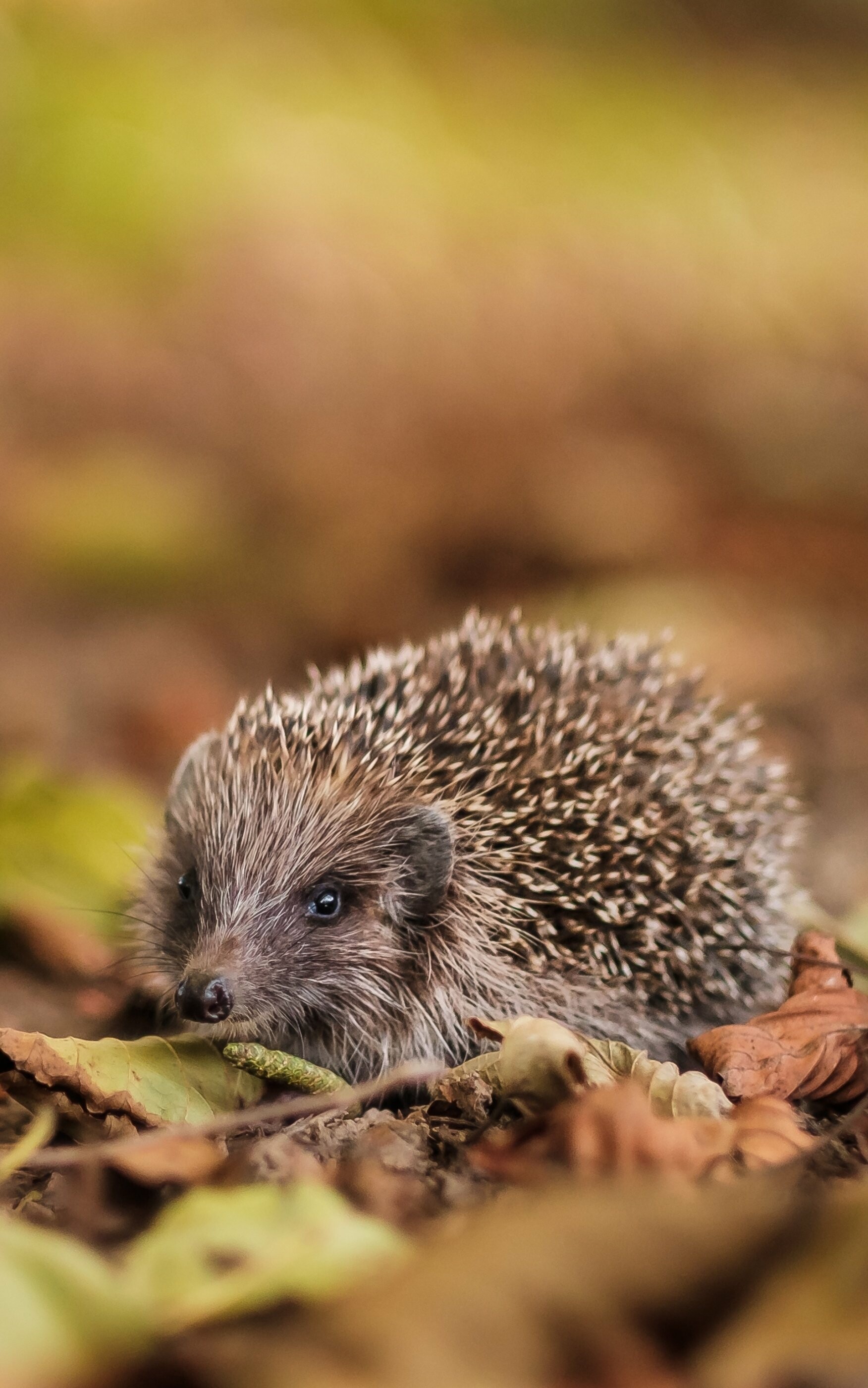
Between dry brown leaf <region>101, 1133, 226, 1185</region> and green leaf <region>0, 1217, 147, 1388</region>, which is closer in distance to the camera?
green leaf <region>0, 1217, 147, 1388</region>

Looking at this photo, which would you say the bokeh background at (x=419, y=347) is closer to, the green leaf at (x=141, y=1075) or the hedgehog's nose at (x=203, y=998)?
the hedgehog's nose at (x=203, y=998)

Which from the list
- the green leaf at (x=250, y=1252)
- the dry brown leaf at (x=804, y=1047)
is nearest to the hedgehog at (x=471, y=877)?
the dry brown leaf at (x=804, y=1047)

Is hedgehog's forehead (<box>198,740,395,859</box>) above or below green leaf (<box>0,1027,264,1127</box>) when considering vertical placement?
above

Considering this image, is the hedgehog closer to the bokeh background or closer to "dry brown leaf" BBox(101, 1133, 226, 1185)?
"dry brown leaf" BBox(101, 1133, 226, 1185)

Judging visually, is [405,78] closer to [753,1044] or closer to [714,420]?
[714,420]

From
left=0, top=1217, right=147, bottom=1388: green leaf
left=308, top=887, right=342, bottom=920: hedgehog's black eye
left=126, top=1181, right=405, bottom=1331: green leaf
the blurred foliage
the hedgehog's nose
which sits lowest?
left=0, top=1217, right=147, bottom=1388: green leaf

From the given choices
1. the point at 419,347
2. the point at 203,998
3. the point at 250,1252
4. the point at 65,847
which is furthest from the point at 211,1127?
the point at 419,347

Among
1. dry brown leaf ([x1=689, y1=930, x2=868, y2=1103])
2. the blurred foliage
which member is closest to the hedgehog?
dry brown leaf ([x1=689, y1=930, x2=868, y2=1103])

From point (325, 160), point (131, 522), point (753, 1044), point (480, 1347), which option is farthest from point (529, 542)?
point (480, 1347)
